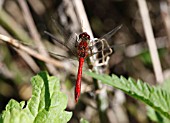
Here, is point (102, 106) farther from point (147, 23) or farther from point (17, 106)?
point (17, 106)

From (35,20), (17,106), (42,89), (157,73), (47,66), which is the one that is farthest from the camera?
(35,20)

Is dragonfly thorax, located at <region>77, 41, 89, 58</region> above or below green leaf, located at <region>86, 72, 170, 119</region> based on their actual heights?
above

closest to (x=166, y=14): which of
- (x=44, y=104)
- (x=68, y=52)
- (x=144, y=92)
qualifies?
(x=68, y=52)

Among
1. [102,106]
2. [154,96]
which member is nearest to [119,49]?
[102,106]

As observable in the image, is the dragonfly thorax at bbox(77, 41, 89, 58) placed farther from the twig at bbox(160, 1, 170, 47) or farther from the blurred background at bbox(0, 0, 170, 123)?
the twig at bbox(160, 1, 170, 47)

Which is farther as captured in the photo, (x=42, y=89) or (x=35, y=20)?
(x=35, y=20)

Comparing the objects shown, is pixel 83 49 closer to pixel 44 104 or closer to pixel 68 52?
pixel 44 104

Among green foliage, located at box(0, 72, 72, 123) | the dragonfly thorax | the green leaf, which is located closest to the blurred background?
the dragonfly thorax
